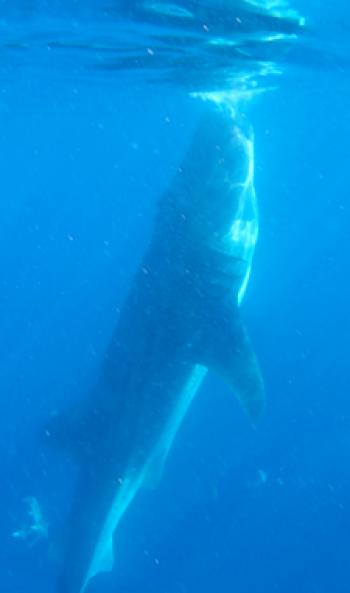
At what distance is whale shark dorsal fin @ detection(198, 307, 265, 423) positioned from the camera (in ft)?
28.8

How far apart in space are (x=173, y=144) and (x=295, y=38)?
54.7m

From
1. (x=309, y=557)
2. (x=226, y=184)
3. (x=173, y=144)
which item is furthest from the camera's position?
(x=173, y=144)

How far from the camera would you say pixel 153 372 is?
8.93 m

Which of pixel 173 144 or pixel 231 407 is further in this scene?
pixel 173 144

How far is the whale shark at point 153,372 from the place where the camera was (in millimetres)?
8734

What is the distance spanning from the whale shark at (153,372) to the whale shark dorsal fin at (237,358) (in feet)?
0.04

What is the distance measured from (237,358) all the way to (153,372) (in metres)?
1.16

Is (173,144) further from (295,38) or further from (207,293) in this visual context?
(207,293)

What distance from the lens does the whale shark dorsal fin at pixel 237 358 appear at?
8.79 metres

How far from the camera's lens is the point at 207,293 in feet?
29.6

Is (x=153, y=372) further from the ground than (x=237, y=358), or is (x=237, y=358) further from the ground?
(x=237, y=358)

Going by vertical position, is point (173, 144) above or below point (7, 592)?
below

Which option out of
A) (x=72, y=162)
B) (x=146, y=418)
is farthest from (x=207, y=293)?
(x=72, y=162)

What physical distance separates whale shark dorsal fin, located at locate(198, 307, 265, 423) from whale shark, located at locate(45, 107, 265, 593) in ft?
0.04
